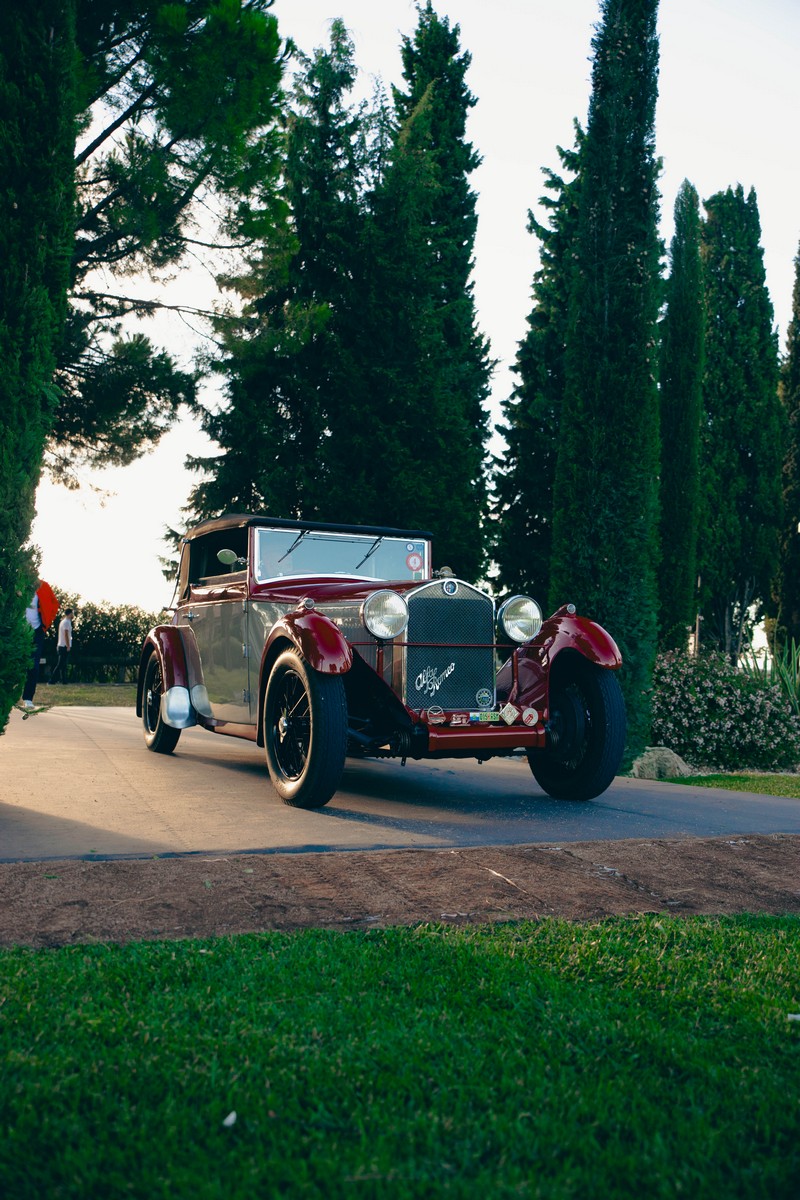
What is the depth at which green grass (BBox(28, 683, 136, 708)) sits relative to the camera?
15.0m

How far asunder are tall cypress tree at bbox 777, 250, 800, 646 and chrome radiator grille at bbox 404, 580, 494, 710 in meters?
19.0

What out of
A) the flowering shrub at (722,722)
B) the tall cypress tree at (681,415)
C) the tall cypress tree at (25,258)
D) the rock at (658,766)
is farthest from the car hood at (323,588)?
the tall cypress tree at (681,415)

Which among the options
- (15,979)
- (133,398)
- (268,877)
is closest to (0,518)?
(268,877)

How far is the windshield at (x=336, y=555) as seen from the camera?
7367 millimetres

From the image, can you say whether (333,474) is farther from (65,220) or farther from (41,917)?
(41,917)

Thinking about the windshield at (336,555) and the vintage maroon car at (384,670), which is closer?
the vintage maroon car at (384,670)

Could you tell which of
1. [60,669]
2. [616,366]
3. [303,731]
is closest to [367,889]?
[303,731]

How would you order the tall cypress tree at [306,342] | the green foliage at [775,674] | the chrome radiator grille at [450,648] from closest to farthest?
the chrome radiator grille at [450,648]
the green foliage at [775,674]
the tall cypress tree at [306,342]

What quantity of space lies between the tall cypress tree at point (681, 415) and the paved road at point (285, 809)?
7.54 metres

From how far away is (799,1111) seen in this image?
84.0 inches

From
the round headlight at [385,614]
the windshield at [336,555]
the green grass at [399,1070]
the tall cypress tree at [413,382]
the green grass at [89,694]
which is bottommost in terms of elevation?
the green grass at [399,1070]

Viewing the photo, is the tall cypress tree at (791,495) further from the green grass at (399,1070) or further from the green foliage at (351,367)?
the green grass at (399,1070)

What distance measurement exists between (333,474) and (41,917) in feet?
50.3

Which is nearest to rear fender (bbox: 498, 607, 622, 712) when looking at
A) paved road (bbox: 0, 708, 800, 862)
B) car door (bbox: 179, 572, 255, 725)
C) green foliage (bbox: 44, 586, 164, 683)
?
paved road (bbox: 0, 708, 800, 862)
